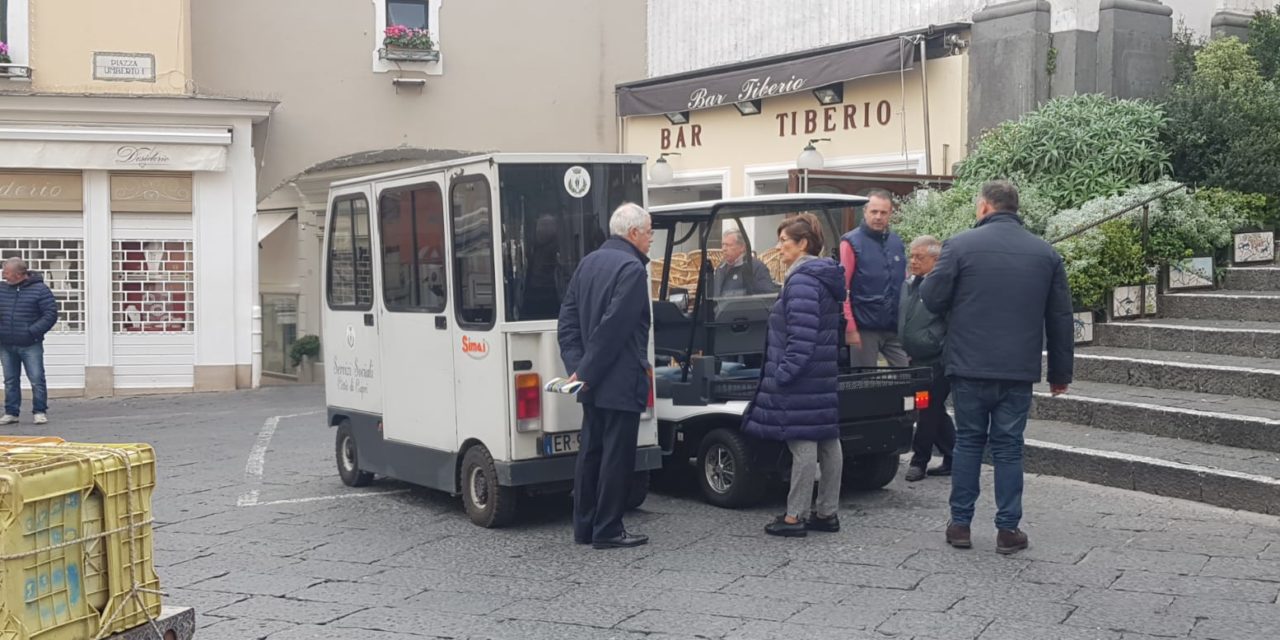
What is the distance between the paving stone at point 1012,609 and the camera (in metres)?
5.57

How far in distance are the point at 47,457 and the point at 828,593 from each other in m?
3.44

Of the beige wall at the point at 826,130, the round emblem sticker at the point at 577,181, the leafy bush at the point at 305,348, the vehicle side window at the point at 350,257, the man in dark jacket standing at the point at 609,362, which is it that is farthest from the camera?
the leafy bush at the point at 305,348

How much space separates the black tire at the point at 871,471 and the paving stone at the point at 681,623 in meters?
2.97

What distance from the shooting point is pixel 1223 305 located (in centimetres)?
1062

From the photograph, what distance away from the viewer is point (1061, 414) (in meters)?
9.59

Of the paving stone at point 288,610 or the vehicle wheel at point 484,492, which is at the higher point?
the vehicle wheel at point 484,492

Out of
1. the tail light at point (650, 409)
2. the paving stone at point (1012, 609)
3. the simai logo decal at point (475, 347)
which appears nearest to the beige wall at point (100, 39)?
the simai logo decal at point (475, 347)

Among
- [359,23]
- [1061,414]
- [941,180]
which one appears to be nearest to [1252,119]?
[941,180]

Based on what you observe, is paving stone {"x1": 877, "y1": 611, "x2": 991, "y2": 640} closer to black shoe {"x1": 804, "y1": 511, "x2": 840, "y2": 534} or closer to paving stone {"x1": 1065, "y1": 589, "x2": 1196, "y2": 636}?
paving stone {"x1": 1065, "y1": 589, "x2": 1196, "y2": 636}

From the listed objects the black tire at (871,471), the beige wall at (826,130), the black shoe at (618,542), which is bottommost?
the black shoe at (618,542)

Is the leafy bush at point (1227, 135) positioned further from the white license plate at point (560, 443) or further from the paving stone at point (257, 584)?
the paving stone at point (257, 584)

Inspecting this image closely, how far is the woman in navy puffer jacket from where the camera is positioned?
7.04 metres

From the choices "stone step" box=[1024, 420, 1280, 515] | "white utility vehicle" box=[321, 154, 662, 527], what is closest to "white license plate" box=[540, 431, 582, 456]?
"white utility vehicle" box=[321, 154, 662, 527]

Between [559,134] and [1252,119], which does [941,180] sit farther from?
[559,134]
